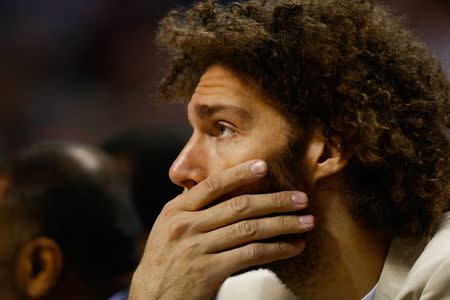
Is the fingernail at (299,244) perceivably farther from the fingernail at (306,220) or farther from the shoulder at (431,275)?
the shoulder at (431,275)

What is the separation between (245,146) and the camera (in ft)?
7.35

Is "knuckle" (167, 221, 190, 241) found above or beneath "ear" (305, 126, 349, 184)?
beneath

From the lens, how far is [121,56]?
482 centimetres

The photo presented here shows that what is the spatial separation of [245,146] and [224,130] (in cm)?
8

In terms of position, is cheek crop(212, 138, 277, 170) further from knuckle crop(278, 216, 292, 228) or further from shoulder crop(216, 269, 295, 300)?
shoulder crop(216, 269, 295, 300)

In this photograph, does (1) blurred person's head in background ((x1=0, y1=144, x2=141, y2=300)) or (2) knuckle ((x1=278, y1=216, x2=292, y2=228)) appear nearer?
(2) knuckle ((x1=278, y1=216, x2=292, y2=228))

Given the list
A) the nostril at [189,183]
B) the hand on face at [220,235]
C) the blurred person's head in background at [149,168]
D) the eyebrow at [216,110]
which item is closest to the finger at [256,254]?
the hand on face at [220,235]

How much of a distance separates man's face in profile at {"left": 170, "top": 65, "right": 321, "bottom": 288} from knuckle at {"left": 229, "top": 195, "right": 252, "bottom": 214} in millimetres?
44

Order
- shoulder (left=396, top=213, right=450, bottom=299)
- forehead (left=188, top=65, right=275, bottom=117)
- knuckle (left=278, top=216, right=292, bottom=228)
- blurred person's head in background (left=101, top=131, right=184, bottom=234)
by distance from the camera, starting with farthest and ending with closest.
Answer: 1. blurred person's head in background (left=101, top=131, right=184, bottom=234)
2. forehead (left=188, top=65, right=275, bottom=117)
3. knuckle (left=278, top=216, right=292, bottom=228)
4. shoulder (left=396, top=213, right=450, bottom=299)

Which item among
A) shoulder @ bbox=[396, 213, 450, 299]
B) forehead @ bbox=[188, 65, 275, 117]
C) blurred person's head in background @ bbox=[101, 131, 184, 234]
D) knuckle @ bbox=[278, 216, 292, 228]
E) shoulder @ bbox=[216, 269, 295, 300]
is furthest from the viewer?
blurred person's head in background @ bbox=[101, 131, 184, 234]

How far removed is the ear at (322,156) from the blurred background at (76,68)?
242cm

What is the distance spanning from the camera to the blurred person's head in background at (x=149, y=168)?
3.29 m

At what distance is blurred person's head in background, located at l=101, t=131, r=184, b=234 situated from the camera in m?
3.29

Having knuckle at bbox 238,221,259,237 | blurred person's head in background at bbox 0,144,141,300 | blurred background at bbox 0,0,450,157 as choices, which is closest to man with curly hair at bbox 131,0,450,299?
knuckle at bbox 238,221,259,237
